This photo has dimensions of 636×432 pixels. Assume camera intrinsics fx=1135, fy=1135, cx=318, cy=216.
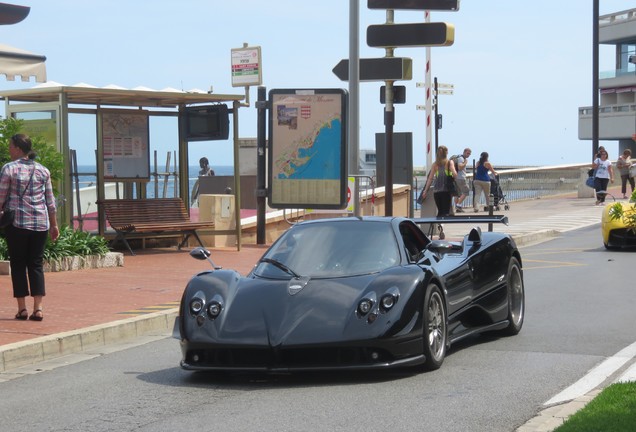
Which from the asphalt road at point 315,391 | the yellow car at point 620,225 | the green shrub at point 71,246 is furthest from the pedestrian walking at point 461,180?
the asphalt road at point 315,391

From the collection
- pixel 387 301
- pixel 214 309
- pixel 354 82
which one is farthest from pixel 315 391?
pixel 354 82

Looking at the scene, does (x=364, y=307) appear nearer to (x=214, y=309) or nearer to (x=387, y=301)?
(x=387, y=301)

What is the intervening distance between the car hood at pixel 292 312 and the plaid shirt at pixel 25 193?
2.99 meters

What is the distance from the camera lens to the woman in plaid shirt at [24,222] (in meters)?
11.0

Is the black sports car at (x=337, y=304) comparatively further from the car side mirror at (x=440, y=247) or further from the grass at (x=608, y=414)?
the grass at (x=608, y=414)

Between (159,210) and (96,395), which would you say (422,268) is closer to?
(96,395)

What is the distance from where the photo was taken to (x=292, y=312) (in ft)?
26.9

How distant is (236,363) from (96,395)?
3.30 ft

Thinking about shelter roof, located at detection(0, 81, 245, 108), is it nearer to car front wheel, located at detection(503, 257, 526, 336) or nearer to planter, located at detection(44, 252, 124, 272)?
planter, located at detection(44, 252, 124, 272)

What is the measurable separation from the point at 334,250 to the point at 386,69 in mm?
8242

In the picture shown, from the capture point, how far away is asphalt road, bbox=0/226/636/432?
6.89 metres

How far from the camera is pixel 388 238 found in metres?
9.28

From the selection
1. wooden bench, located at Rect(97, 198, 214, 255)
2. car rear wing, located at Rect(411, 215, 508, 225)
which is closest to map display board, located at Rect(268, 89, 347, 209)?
wooden bench, located at Rect(97, 198, 214, 255)

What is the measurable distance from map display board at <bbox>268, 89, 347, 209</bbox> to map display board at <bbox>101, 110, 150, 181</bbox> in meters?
2.15
